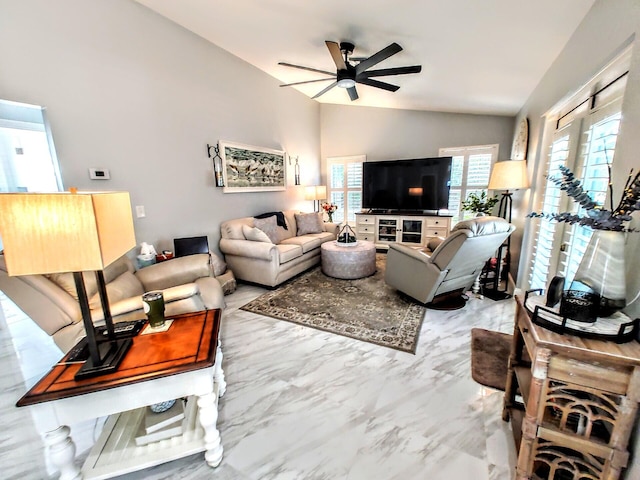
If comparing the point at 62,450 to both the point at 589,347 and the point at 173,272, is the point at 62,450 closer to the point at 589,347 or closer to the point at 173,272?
the point at 173,272

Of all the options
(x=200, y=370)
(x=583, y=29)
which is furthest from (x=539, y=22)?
(x=200, y=370)

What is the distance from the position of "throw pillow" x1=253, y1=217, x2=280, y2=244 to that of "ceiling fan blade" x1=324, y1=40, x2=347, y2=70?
2257 millimetres

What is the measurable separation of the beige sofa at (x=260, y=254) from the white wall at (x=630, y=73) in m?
2.97

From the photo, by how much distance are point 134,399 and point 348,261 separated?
2899mm

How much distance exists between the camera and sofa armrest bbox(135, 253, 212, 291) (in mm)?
2303

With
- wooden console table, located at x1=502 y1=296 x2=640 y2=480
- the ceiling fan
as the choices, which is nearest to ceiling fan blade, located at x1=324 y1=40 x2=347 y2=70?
the ceiling fan

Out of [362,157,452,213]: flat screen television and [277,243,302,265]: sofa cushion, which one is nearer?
[277,243,302,265]: sofa cushion

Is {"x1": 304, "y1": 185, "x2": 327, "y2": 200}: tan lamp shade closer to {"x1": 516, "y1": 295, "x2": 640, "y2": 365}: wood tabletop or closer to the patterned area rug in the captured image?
the patterned area rug

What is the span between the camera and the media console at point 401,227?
16.2 ft

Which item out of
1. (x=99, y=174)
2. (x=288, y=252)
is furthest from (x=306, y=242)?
(x=99, y=174)

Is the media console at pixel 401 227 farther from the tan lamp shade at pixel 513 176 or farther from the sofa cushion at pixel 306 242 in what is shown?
the tan lamp shade at pixel 513 176

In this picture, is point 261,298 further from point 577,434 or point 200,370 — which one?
point 577,434

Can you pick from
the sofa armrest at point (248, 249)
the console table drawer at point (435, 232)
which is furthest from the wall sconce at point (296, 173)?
the console table drawer at point (435, 232)

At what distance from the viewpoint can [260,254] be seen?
11.3ft
